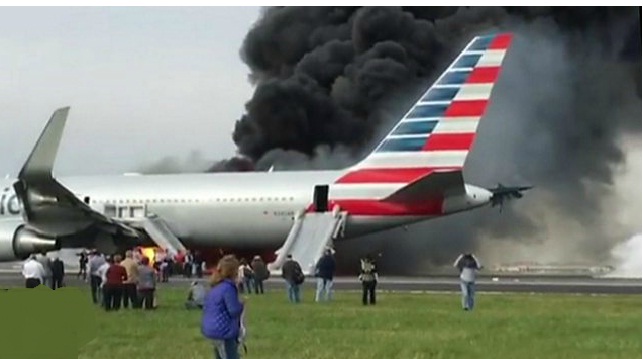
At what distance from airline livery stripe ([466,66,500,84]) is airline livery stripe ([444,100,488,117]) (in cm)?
57

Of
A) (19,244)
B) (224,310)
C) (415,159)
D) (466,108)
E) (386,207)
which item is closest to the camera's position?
(224,310)

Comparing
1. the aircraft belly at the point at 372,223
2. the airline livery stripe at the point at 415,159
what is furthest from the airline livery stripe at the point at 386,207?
the airline livery stripe at the point at 415,159

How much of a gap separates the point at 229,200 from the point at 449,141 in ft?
20.6

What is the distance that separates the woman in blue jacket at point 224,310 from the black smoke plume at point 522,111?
2767 centimetres

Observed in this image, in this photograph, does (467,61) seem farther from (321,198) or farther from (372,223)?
(321,198)

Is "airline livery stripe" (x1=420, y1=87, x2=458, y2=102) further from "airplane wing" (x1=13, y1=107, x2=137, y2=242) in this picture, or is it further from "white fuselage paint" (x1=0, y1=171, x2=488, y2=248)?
"airplane wing" (x1=13, y1=107, x2=137, y2=242)

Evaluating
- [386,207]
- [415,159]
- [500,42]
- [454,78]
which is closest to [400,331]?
[386,207]

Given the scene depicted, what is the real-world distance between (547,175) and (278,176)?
28.1 feet

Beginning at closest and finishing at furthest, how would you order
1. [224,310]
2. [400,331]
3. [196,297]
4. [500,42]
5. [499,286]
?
1. [224,310]
2. [400,331]
3. [196,297]
4. [499,286]
5. [500,42]

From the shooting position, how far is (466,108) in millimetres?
33219

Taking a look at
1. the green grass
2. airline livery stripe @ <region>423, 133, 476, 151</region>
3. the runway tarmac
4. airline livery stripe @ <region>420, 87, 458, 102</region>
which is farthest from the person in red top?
airline livery stripe @ <region>420, 87, 458, 102</region>

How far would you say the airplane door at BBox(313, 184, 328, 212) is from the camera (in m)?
33.0

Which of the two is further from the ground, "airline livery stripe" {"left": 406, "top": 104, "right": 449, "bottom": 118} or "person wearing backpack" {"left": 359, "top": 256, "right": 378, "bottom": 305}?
"airline livery stripe" {"left": 406, "top": 104, "right": 449, "bottom": 118}

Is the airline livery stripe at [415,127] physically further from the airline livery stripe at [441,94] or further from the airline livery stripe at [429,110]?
the airline livery stripe at [441,94]
